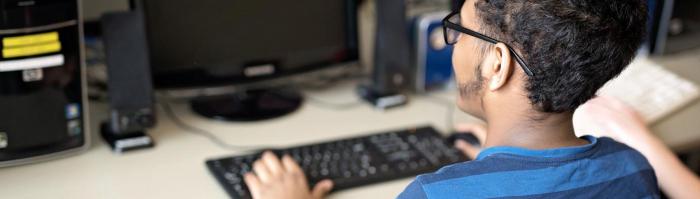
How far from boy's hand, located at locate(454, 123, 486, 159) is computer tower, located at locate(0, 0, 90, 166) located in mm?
656

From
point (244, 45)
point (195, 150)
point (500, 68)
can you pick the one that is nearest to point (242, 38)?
point (244, 45)

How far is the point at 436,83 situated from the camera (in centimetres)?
173

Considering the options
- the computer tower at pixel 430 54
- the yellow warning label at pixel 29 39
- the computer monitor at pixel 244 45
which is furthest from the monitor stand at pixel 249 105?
the yellow warning label at pixel 29 39

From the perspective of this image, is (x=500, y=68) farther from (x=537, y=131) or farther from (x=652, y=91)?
(x=652, y=91)

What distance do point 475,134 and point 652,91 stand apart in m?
0.45

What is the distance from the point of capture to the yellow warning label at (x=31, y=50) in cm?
123

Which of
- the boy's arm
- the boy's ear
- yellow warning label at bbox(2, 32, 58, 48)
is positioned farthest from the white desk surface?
the boy's ear

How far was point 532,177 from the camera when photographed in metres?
1.00

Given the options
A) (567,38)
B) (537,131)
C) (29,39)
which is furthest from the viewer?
(29,39)

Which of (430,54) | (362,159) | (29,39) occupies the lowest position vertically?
(362,159)

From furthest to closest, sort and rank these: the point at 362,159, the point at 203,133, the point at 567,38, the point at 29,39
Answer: the point at 203,133 → the point at 362,159 → the point at 29,39 → the point at 567,38

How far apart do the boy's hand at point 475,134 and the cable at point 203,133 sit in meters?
0.35

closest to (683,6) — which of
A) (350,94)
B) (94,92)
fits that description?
(350,94)

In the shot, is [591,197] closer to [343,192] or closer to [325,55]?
[343,192]
